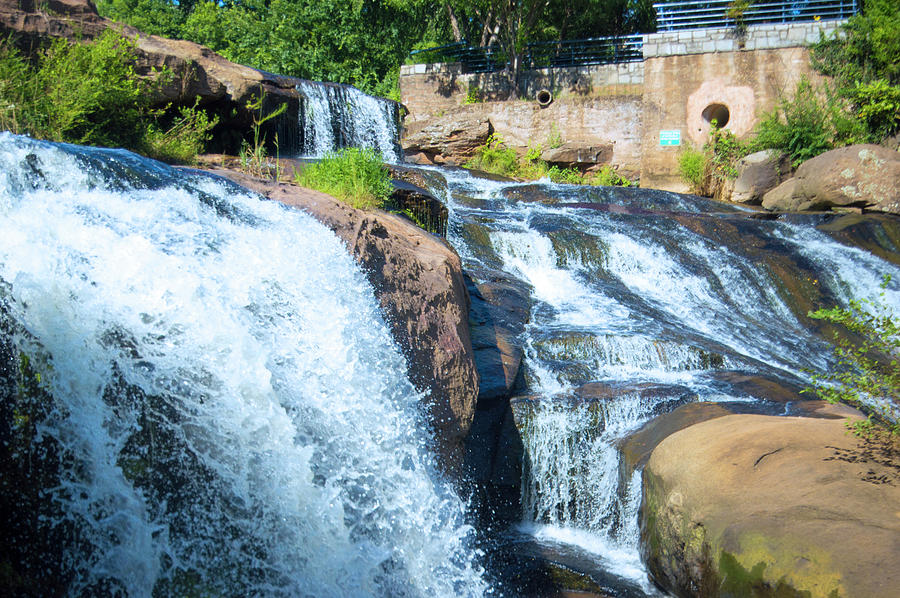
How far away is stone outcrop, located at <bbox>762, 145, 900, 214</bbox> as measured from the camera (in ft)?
35.5

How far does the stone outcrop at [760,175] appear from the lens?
42.1ft

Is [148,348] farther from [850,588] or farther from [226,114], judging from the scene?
[226,114]

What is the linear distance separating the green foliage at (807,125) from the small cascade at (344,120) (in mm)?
7313

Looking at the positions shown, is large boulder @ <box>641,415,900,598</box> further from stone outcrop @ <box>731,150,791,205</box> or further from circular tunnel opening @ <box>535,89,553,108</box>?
circular tunnel opening @ <box>535,89,553,108</box>

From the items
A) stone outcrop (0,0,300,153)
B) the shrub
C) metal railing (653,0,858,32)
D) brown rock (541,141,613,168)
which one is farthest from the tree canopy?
stone outcrop (0,0,300,153)

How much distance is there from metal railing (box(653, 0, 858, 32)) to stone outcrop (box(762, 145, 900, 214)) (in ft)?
15.5

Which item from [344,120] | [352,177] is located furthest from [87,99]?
[344,120]

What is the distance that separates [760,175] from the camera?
12.9m

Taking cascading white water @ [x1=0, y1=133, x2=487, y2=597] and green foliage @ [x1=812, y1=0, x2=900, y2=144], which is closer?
cascading white water @ [x1=0, y1=133, x2=487, y2=597]

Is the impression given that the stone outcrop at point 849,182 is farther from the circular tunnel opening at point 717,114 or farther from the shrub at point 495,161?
the shrub at point 495,161

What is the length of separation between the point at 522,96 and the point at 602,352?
11981mm

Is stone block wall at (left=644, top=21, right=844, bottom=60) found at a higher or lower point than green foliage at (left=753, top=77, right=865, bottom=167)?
higher

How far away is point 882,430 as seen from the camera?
3637 mm

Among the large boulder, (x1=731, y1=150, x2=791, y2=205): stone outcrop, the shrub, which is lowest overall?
the large boulder
